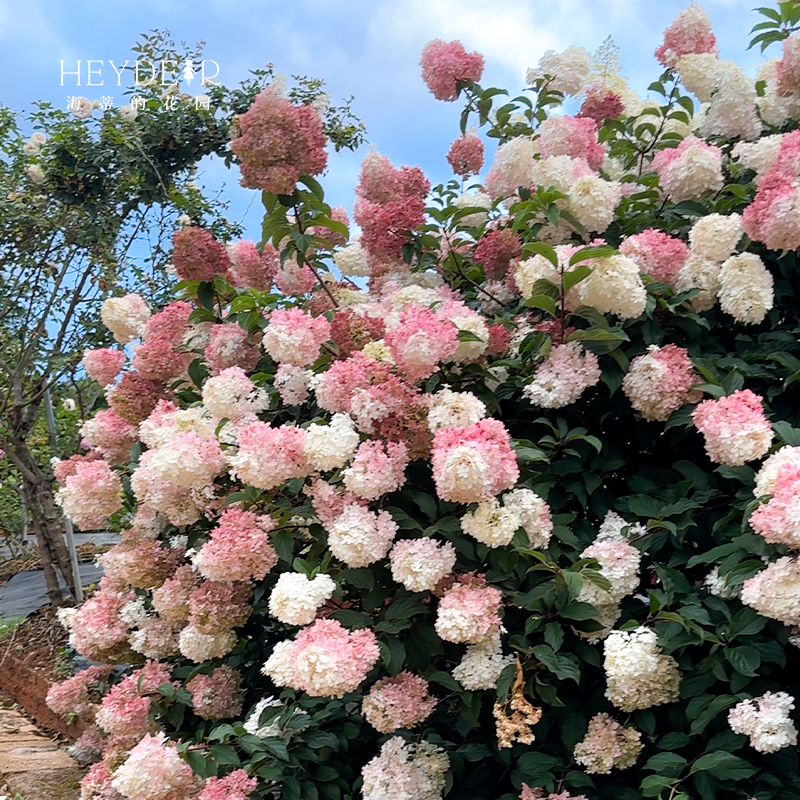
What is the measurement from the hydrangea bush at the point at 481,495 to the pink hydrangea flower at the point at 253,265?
15mm

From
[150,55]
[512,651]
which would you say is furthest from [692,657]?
[150,55]

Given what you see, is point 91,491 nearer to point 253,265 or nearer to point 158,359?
point 158,359

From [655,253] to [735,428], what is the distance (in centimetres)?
54

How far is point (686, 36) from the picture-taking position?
2586 mm

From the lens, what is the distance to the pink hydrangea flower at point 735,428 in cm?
152

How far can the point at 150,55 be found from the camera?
5.32m

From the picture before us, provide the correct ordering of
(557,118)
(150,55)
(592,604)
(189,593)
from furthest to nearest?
(150,55), (557,118), (189,593), (592,604)

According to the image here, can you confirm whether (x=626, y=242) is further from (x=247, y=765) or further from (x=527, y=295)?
(x=247, y=765)

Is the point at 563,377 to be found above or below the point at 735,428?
above

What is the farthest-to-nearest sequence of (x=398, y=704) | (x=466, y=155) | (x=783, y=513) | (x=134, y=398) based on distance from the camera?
(x=466, y=155) → (x=134, y=398) → (x=398, y=704) → (x=783, y=513)

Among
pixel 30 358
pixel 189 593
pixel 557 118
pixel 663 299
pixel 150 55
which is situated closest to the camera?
pixel 663 299

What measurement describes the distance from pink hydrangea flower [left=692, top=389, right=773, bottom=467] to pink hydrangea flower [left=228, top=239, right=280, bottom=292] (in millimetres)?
1303

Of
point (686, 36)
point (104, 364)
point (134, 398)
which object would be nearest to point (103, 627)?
point (134, 398)

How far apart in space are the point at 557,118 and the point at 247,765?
5.94 ft
